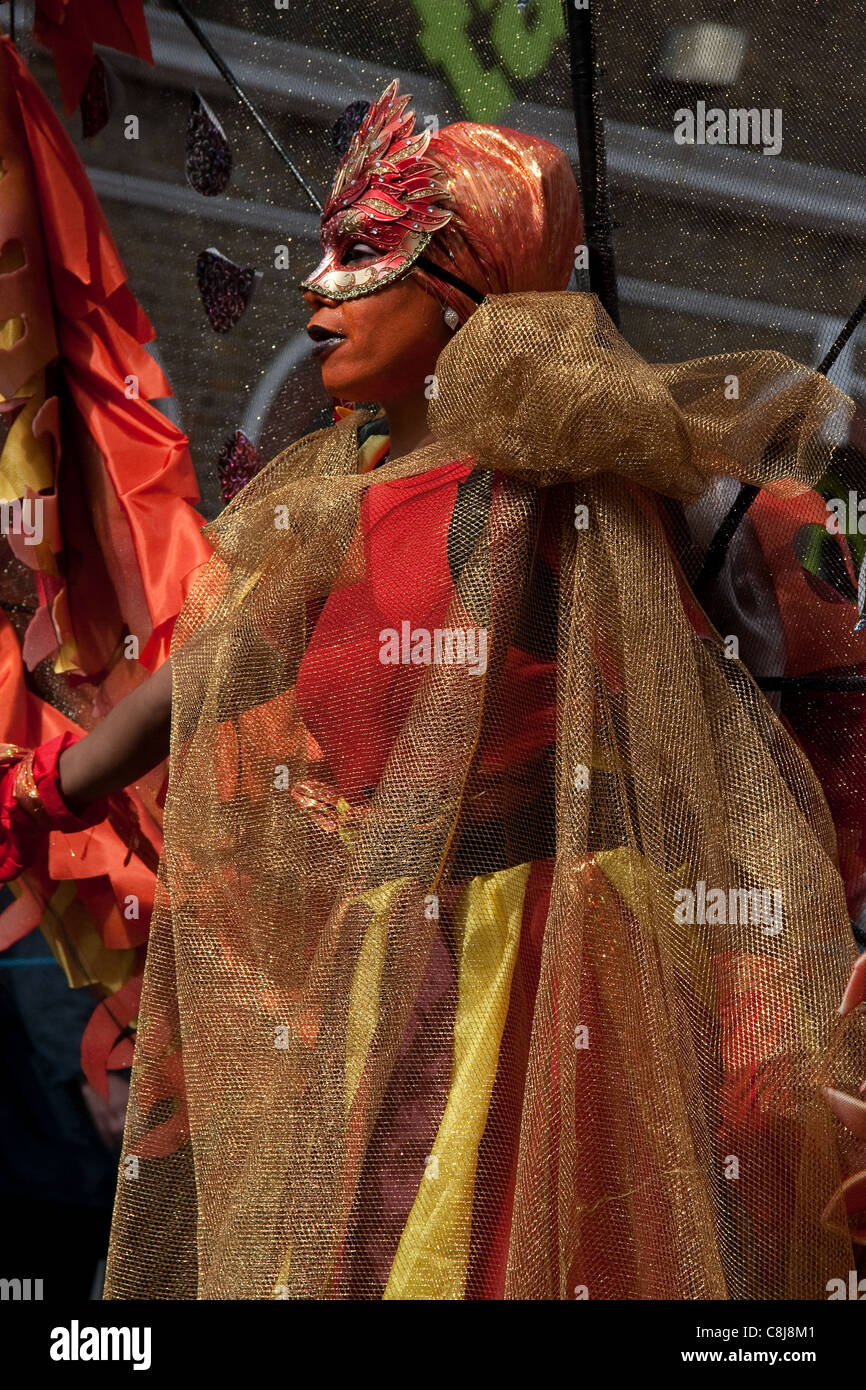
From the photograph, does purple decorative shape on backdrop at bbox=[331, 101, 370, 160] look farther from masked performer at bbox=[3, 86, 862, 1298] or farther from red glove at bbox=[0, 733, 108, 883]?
red glove at bbox=[0, 733, 108, 883]

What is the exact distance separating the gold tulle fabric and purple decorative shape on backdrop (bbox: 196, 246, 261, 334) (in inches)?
26.5

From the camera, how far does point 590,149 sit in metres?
1.83

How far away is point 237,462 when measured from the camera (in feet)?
7.79

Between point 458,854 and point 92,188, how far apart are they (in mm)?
1219

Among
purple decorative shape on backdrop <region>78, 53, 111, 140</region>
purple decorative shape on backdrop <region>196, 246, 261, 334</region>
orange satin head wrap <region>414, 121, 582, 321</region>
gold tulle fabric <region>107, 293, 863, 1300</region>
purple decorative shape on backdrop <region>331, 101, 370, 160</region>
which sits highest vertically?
purple decorative shape on backdrop <region>78, 53, 111, 140</region>

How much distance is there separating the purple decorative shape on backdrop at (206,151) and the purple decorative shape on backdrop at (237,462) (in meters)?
0.34

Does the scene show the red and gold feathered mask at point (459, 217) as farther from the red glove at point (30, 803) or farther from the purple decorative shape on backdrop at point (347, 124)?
the red glove at point (30, 803)

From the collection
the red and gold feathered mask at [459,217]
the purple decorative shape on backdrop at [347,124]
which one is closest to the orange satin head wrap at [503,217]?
the red and gold feathered mask at [459,217]

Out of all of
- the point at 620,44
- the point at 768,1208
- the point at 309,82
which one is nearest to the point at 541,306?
the point at 620,44

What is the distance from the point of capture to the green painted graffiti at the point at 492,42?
197 centimetres

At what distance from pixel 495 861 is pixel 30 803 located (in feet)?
1.88

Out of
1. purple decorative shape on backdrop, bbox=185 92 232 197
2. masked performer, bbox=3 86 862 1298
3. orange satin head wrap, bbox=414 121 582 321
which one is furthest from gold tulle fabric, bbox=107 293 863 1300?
purple decorative shape on backdrop, bbox=185 92 232 197

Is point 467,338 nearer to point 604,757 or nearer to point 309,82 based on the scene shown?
point 604,757

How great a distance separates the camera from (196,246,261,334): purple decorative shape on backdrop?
233cm
